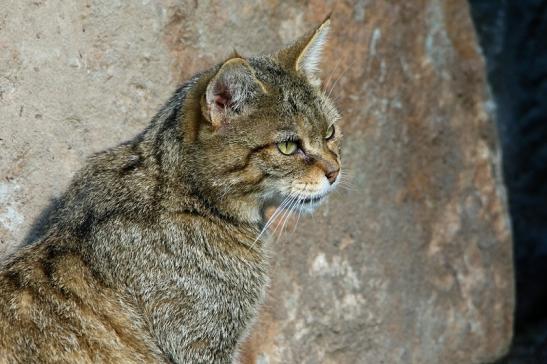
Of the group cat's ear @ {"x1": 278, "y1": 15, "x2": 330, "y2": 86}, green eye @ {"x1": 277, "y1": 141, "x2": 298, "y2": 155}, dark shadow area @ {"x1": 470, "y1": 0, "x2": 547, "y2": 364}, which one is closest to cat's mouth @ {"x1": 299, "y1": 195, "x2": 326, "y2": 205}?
green eye @ {"x1": 277, "y1": 141, "x2": 298, "y2": 155}

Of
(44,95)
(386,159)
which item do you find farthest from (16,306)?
(386,159)

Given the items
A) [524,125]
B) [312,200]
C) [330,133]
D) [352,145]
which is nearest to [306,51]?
[330,133]

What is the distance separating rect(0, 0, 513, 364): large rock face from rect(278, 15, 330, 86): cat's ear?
69 centimetres

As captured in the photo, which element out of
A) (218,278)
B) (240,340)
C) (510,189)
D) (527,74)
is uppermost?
(218,278)

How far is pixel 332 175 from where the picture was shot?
4285 mm

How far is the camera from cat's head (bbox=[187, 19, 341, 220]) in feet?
13.6

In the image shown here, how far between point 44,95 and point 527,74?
175 inches

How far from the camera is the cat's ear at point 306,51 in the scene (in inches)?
176

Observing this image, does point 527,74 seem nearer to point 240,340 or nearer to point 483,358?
point 483,358

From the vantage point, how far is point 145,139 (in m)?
4.41

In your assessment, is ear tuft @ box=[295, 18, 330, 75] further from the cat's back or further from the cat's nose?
the cat's back

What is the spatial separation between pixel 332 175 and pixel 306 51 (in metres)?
0.63

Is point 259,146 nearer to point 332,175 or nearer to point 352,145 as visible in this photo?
point 332,175

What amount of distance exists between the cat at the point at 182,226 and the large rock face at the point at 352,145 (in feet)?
1.43
